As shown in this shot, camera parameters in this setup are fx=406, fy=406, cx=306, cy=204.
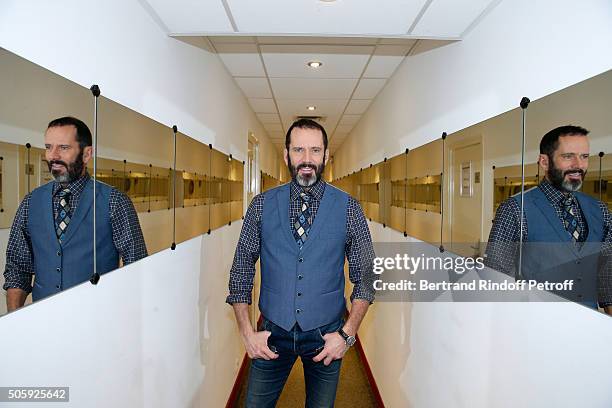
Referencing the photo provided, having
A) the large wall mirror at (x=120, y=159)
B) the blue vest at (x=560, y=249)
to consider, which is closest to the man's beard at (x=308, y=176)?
the large wall mirror at (x=120, y=159)

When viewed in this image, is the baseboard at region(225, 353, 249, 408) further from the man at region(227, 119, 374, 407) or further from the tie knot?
the tie knot

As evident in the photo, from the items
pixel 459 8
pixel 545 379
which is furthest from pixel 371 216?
pixel 545 379

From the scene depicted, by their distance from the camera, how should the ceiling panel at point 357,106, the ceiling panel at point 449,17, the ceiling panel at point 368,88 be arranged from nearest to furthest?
the ceiling panel at point 449,17
the ceiling panel at point 368,88
the ceiling panel at point 357,106

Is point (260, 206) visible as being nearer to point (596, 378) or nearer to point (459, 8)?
point (459, 8)

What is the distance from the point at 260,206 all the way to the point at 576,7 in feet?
4.89

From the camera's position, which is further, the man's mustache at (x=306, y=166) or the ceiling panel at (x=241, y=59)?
the ceiling panel at (x=241, y=59)

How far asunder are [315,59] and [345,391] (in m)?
3.06

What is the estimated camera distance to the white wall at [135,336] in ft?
3.57

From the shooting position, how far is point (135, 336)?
1716mm

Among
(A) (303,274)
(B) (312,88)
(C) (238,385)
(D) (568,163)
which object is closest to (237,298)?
(A) (303,274)

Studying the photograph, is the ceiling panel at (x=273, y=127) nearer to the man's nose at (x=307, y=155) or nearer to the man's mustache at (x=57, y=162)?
the man's nose at (x=307, y=155)

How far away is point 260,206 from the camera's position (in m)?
2.09

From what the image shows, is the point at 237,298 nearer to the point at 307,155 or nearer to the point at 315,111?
the point at 307,155

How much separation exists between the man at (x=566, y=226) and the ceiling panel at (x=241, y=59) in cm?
233
